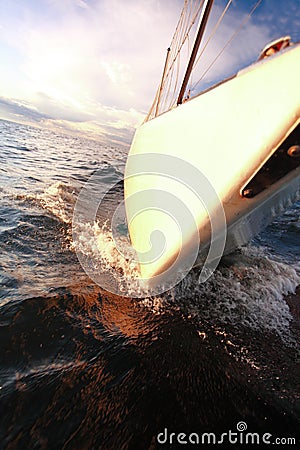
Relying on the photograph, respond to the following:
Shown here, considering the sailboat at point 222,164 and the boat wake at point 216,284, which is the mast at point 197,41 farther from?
the boat wake at point 216,284

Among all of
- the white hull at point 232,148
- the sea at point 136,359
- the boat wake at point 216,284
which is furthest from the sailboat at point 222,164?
the sea at point 136,359

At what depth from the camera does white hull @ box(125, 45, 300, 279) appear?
4.07ft

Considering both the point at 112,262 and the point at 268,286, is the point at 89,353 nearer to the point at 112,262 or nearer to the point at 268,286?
the point at 112,262

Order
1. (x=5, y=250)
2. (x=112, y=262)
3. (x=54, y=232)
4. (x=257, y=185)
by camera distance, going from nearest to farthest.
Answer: (x=257, y=185) → (x=5, y=250) → (x=112, y=262) → (x=54, y=232)

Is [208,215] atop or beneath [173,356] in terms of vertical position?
atop

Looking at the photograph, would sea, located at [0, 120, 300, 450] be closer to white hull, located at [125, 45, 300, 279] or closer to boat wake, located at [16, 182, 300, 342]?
boat wake, located at [16, 182, 300, 342]

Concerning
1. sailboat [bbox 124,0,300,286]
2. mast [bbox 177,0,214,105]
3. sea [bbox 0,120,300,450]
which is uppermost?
mast [bbox 177,0,214,105]

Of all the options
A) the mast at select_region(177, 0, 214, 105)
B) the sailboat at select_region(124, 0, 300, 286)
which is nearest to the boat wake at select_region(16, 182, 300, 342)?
the sailboat at select_region(124, 0, 300, 286)

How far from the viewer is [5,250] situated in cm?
314

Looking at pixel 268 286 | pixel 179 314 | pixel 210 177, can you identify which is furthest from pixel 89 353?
pixel 268 286

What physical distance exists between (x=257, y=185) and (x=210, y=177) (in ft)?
1.17

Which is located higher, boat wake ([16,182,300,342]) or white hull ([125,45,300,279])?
white hull ([125,45,300,279])

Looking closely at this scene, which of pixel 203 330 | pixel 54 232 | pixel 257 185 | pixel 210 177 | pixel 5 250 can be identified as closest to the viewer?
pixel 257 185

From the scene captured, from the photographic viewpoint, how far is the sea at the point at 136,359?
58.5 inches
